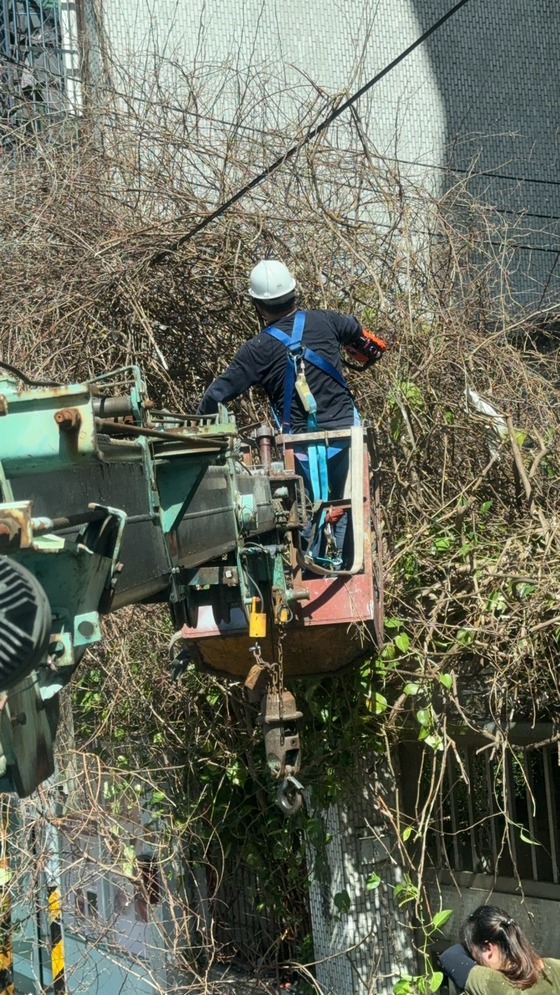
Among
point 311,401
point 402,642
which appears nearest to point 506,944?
point 402,642

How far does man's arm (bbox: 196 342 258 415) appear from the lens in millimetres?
5323

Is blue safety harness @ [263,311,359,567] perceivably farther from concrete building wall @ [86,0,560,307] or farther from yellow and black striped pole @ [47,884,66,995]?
concrete building wall @ [86,0,560,307]

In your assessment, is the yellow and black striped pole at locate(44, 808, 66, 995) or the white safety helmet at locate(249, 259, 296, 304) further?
the yellow and black striped pole at locate(44, 808, 66, 995)

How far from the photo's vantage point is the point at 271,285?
5.65m

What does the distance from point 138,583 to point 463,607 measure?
3288mm

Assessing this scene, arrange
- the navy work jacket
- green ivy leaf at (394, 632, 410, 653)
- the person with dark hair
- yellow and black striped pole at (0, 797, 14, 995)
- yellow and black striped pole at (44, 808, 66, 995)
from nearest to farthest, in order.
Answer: the person with dark hair
the navy work jacket
green ivy leaf at (394, 632, 410, 653)
yellow and black striped pole at (0, 797, 14, 995)
yellow and black striped pole at (44, 808, 66, 995)

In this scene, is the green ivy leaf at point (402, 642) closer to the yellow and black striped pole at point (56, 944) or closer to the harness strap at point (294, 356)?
the harness strap at point (294, 356)

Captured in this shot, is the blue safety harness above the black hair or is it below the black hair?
above

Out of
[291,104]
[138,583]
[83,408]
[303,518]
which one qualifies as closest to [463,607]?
[303,518]

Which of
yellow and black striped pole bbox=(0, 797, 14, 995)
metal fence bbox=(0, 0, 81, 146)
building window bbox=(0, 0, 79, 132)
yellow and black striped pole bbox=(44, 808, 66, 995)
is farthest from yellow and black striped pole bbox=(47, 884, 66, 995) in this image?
building window bbox=(0, 0, 79, 132)

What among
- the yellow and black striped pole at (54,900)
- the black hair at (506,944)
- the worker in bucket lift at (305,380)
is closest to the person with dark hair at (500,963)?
the black hair at (506,944)

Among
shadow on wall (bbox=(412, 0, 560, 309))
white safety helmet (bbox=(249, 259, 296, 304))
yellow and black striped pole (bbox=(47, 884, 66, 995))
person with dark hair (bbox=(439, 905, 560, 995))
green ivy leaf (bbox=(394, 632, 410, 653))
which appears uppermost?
shadow on wall (bbox=(412, 0, 560, 309))

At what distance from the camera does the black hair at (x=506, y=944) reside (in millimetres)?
4410

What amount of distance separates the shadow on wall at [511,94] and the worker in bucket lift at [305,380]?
667 centimetres
